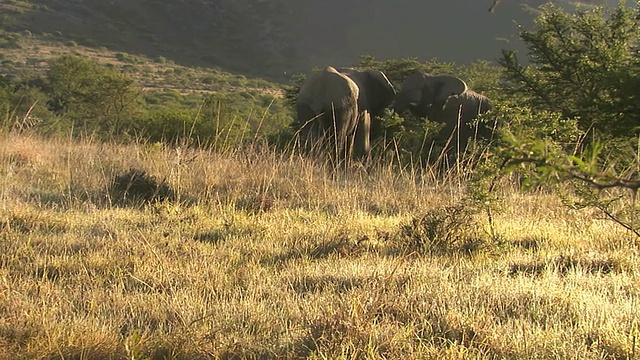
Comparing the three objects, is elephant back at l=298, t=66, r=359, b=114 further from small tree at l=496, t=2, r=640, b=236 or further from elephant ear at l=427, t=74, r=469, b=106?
small tree at l=496, t=2, r=640, b=236

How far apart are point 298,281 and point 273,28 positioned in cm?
9379

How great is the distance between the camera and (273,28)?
93.6 m

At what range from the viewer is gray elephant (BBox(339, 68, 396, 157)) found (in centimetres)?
1262

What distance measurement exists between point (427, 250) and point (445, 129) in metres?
10.2

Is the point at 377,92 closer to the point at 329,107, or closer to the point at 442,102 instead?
the point at 442,102

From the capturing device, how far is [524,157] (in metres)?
1.14

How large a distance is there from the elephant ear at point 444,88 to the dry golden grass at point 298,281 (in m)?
7.93

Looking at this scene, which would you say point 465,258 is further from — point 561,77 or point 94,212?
point 561,77

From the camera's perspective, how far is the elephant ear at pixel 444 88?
14.0 metres

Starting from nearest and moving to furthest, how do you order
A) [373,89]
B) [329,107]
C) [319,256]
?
[319,256] → [329,107] → [373,89]

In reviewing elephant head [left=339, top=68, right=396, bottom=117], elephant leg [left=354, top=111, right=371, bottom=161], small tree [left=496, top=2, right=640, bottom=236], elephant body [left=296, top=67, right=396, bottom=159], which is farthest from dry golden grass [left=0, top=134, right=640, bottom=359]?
elephant head [left=339, top=68, right=396, bottom=117]

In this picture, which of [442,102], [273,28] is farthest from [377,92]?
[273,28]

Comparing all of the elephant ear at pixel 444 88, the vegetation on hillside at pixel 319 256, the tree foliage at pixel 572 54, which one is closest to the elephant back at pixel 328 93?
the elephant ear at pixel 444 88

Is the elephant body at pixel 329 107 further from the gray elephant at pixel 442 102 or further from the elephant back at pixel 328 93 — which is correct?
the gray elephant at pixel 442 102
